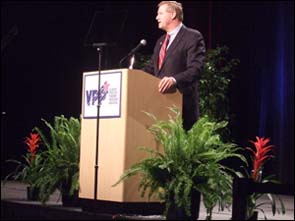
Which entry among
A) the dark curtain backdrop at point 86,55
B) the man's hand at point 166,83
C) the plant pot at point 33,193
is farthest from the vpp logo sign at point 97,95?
the dark curtain backdrop at point 86,55

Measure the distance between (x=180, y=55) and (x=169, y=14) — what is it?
0.27 meters

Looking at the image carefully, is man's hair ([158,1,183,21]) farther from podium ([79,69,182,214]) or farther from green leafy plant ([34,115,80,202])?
green leafy plant ([34,115,80,202])

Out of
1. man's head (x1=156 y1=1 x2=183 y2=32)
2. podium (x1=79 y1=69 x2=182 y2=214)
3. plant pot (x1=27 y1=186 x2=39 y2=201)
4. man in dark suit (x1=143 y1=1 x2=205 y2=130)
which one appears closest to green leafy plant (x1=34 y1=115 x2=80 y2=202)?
plant pot (x1=27 y1=186 x2=39 y2=201)

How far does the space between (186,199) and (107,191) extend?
50 centimetres

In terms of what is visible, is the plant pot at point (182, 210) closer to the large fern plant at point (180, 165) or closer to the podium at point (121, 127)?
the large fern plant at point (180, 165)

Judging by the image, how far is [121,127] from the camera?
3.55m

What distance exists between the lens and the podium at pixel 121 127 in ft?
11.7

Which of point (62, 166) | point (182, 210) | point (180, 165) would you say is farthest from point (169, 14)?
point (62, 166)

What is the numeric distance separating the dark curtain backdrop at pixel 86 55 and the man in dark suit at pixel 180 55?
4.28 m

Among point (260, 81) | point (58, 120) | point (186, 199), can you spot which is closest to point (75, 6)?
point (260, 81)

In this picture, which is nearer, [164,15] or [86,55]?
[164,15]

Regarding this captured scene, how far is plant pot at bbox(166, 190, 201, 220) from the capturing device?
3.50 metres

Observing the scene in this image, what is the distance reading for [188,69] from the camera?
3729mm

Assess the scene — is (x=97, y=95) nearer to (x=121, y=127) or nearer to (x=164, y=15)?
(x=121, y=127)
